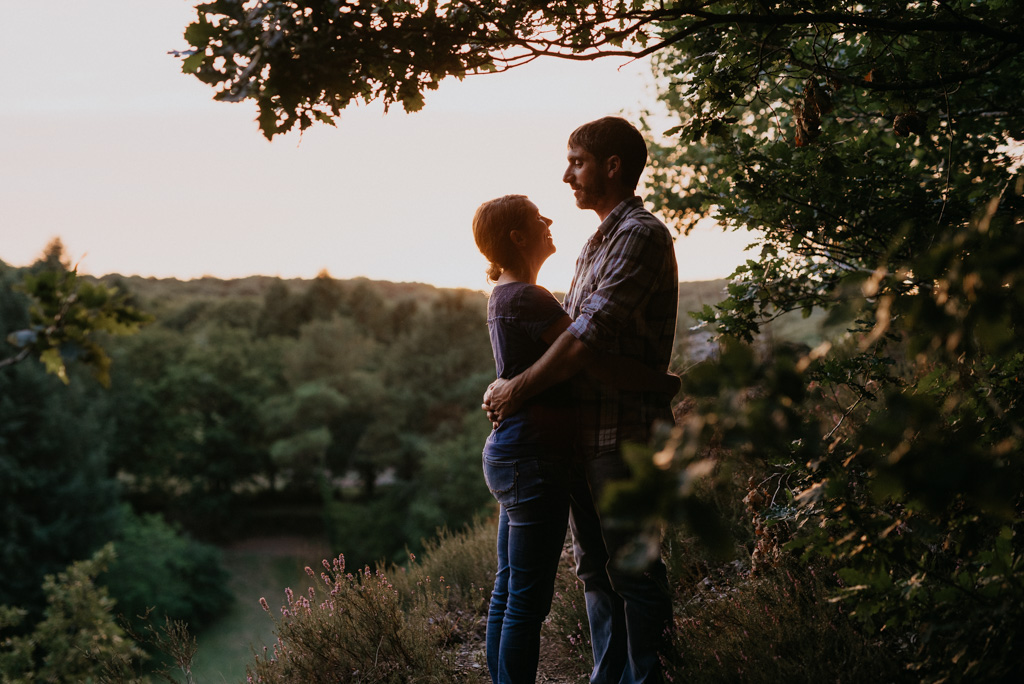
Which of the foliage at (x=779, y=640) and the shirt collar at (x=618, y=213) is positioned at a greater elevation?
the shirt collar at (x=618, y=213)

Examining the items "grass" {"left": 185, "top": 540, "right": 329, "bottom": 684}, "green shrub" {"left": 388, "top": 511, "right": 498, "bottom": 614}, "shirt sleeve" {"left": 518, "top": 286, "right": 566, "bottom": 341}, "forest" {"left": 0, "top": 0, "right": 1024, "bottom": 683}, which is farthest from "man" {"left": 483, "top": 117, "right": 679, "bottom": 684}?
"grass" {"left": 185, "top": 540, "right": 329, "bottom": 684}

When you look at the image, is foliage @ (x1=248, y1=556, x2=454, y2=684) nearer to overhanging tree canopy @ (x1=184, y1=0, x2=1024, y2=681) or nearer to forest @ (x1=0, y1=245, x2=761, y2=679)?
overhanging tree canopy @ (x1=184, y1=0, x2=1024, y2=681)

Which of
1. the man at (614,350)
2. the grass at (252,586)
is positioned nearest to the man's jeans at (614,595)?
the man at (614,350)

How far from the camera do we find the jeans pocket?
238cm

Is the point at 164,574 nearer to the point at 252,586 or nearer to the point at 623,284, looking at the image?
the point at 252,586

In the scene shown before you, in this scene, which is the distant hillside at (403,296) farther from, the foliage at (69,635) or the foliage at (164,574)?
the foliage at (164,574)

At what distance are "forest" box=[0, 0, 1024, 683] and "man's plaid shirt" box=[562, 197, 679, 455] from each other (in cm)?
35

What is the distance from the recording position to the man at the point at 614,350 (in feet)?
7.54

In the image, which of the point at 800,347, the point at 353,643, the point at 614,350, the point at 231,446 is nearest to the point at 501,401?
the point at 614,350

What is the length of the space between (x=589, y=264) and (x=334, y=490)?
39.4m

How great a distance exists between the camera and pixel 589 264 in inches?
106

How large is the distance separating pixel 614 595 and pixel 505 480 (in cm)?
80

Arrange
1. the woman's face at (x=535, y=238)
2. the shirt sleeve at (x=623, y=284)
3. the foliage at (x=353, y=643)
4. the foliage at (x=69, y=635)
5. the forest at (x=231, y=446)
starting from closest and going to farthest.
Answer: the shirt sleeve at (x=623, y=284) → the woman's face at (x=535, y=238) → the foliage at (x=353, y=643) → the foliage at (x=69, y=635) → the forest at (x=231, y=446)

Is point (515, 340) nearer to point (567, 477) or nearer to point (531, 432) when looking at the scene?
point (531, 432)
